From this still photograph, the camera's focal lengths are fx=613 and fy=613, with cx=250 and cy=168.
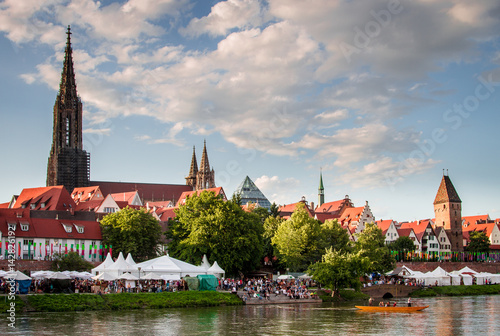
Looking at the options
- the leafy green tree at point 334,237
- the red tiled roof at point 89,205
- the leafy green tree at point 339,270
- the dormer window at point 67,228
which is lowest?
the leafy green tree at point 339,270

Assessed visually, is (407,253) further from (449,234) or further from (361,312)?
(361,312)

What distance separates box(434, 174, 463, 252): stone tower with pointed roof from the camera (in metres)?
138

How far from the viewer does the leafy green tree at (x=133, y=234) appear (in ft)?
259

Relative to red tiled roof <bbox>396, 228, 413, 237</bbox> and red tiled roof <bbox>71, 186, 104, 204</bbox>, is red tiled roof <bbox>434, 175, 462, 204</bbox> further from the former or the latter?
red tiled roof <bbox>71, 186, 104, 204</bbox>

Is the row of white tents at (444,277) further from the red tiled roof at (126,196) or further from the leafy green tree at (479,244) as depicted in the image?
the red tiled roof at (126,196)

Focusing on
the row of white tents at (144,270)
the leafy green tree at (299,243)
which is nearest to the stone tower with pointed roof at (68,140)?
the leafy green tree at (299,243)

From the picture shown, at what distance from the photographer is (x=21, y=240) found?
7994cm

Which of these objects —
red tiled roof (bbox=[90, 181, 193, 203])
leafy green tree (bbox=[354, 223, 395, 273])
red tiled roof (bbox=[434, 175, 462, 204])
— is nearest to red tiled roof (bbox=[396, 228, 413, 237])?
red tiled roof (bbox=[434, 175, 462, 204])

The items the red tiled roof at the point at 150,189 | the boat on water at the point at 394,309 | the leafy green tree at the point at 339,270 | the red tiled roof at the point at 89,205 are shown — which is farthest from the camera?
the red tiled roof at the point at 150,189

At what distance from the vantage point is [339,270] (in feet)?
228

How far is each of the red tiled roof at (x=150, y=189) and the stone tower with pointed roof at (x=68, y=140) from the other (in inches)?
340

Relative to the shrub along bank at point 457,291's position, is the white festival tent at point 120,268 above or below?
above

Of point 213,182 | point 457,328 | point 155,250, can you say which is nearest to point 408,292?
point 155,250

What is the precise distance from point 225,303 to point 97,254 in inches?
1150
